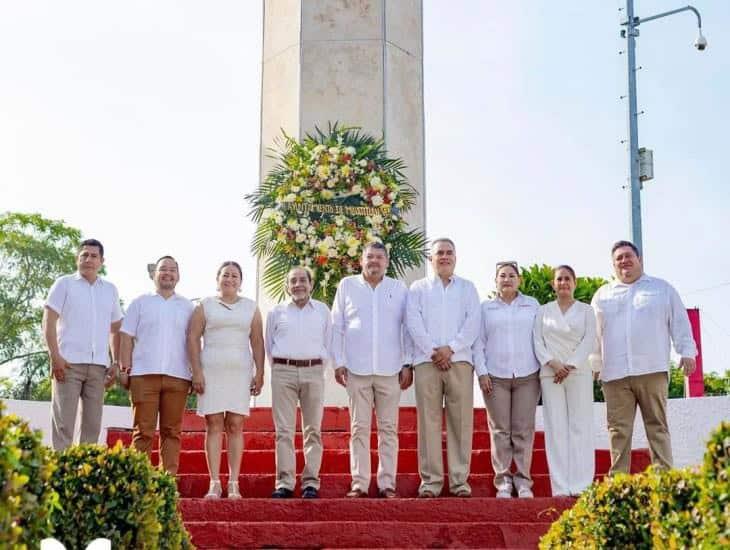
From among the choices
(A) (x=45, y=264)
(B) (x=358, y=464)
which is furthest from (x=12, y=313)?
(B) (x=358, y=464)

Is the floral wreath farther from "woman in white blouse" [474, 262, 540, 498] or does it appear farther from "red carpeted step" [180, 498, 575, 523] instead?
"red carpeted step" [180, 498, 575, 523]

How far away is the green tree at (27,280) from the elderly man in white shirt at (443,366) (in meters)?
31.1

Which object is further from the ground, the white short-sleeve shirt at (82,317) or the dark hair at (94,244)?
the dark hair at (94,244)

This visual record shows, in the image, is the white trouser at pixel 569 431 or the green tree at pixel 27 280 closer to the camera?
the white trouser at pixel 569 431

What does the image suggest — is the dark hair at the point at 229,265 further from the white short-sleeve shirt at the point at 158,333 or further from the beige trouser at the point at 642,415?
the beige trouser at the point at 642,415

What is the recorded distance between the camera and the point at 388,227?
29.9 feet

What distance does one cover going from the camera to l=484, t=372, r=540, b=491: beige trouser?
689cm

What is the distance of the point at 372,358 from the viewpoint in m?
6.95

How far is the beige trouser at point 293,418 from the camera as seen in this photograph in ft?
22.3

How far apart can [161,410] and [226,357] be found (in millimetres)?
638

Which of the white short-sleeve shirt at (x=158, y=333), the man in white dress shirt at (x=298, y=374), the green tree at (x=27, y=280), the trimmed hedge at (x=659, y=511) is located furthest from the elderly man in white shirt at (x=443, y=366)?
the green tree at (x=27, y=280)

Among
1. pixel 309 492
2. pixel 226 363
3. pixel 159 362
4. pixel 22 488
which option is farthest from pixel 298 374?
pixel 22 488

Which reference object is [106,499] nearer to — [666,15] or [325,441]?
[325,441]

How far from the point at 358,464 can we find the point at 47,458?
11.2 ft
